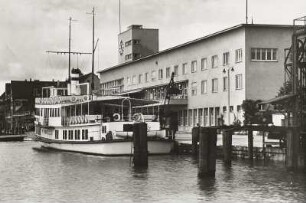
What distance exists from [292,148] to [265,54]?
4187 cm

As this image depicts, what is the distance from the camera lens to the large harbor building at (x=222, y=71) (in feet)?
255

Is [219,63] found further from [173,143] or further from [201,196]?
[201,196]

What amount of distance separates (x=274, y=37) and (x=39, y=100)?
27.6 m

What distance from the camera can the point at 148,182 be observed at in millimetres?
35906

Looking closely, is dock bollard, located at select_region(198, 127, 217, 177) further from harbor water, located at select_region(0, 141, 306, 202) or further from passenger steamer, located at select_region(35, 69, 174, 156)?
passenger steamer, located at select_region(35, 69, 174, 156)

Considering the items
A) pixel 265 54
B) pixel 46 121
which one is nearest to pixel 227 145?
pixel 46 121

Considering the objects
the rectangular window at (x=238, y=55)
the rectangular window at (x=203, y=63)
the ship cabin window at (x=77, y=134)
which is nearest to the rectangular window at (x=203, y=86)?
the rectangular window at (x=203, y=63)

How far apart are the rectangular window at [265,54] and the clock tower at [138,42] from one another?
154ft

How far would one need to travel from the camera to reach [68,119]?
62750 mm

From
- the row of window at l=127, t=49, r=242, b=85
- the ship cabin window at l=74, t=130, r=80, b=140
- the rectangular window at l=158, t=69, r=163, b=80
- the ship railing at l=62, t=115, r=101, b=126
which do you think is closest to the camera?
the ship railing at l=62, t=115, r=101, b=126

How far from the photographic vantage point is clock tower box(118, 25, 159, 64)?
404 ft

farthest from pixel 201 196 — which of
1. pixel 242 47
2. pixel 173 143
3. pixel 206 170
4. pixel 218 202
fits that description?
pixel 242 47

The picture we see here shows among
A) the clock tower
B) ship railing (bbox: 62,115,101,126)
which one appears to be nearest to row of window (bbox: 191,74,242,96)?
ship railing (bbox: 62,115,101,126)

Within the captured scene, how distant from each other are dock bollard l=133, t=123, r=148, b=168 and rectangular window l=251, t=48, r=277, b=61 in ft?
125
